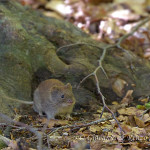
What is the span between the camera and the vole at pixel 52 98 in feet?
17.4

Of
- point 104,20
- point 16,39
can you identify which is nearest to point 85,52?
point 16,39

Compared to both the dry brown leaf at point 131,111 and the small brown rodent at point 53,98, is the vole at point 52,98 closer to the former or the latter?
the small brown rodent at point 53,98

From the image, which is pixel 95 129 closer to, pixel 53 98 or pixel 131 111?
pixel 131 111

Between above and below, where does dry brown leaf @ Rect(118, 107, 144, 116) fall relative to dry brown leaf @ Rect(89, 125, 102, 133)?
above

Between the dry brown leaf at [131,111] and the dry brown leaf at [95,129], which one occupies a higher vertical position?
the dry brown leaf at [131,111]

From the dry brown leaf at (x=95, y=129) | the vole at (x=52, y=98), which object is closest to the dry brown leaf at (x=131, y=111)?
the dry brown leaf at (x=95, y=129)

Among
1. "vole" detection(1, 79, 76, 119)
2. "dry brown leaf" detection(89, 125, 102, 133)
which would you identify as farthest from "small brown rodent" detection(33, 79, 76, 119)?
"dry brown leaf" detection(89, 125, 102, 133)

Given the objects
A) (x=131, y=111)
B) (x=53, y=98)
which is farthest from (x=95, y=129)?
(x=53, y=98)

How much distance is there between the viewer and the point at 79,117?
17.5ft

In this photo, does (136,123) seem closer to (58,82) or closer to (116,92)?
(116,92)

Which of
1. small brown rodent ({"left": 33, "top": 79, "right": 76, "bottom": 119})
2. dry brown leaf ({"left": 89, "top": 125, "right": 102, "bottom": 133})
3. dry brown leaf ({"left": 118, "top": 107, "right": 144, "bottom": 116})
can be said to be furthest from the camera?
small brown rodent ({"left": 33, "top": 79, "right": 76, "bottom": 119})

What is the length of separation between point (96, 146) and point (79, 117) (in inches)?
61.5

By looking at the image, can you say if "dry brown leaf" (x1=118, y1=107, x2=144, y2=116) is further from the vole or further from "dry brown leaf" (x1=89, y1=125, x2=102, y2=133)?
the vole

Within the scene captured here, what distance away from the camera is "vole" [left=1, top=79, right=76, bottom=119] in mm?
5289
